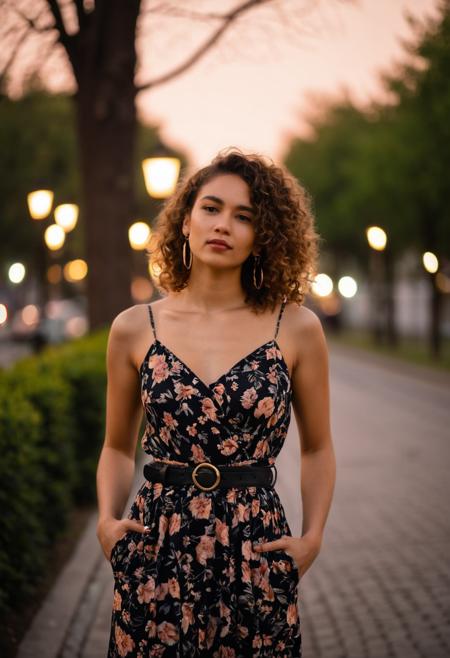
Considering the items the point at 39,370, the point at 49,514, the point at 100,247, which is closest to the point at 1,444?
the point at 49,514

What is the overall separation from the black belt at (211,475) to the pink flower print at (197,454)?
1 centimetres

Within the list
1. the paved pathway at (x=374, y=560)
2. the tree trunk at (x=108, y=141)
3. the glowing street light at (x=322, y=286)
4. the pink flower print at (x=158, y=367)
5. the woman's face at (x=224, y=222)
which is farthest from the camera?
the tree trunk at (x=108, y=141)

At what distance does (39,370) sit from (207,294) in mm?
5524

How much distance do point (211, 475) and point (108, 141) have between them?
9.76m

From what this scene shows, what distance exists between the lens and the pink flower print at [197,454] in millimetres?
2926

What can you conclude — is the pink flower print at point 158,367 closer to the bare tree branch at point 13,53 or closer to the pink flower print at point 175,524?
the pink flower print at point 175,524

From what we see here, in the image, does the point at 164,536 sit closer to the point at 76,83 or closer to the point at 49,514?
the point at 49,514

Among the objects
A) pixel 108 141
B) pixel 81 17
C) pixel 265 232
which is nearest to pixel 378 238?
pixel 108 141

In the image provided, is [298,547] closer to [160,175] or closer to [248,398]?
[248,398]

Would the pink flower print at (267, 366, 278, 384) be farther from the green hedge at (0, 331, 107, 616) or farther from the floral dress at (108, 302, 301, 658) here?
the green hedge at (0, 331, 107, 616)

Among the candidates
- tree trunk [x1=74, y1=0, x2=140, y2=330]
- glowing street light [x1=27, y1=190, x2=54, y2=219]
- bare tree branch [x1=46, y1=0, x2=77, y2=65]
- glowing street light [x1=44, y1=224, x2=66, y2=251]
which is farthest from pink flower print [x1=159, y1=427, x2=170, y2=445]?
glowing street light [x1=44, y1=224, x2=66, y2=251]

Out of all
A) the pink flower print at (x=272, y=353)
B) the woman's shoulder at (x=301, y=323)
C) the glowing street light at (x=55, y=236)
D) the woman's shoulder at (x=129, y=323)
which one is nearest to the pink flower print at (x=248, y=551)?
the pink flower print at (x=272, y=353)

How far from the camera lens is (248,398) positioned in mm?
2893

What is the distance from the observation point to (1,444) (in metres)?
5.27
